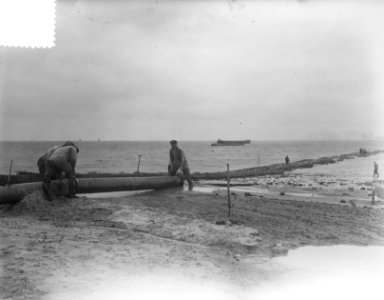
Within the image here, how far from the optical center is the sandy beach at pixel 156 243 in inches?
163

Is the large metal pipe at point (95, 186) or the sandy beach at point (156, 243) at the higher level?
the large metal pipe at point (95, 186)

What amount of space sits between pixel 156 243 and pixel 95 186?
563 cm

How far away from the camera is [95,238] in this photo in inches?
233

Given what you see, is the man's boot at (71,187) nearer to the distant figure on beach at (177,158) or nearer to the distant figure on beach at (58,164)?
the distant figure on beach at (58,164)

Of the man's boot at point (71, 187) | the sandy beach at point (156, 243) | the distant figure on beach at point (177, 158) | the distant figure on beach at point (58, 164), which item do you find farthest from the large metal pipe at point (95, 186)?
the distant figure on beach at point (177, 158)

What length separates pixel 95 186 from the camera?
35.8 feet

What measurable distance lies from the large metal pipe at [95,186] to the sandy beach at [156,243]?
35 cm

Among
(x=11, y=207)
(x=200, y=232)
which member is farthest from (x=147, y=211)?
(x=11, y=207)

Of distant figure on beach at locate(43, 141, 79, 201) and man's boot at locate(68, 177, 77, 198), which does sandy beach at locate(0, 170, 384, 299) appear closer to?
distant figure on beach at locate(43, 141, 79, 201)

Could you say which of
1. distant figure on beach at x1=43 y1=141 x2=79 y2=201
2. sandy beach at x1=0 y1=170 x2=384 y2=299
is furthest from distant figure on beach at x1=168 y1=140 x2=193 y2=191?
distant figure on beach at x1=43 y1=141 x2=79 y2=201

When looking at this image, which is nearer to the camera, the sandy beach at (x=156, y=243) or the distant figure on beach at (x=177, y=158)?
the sandy beach at (x=156, y=243)

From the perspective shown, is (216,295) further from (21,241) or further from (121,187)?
(121,187)

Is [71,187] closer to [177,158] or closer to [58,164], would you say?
[58,164]

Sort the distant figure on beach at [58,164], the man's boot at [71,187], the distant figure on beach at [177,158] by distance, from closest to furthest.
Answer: the distant figure on beach at [58,164], the man's boot at [71,187], the distant figure on beach at [177,158]
